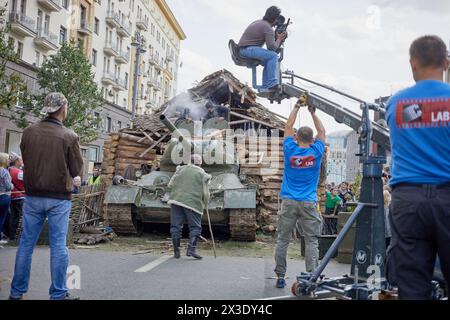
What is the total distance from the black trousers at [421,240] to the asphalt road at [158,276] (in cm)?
261

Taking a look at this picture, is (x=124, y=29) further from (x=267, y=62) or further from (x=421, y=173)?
(x=421, y=173)

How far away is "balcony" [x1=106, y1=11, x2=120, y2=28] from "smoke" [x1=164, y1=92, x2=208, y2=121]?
85.7 ft

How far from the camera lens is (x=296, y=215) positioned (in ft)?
19.0

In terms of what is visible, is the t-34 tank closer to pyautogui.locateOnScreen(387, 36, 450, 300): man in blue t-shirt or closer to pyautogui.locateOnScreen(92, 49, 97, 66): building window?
pyautogui.locateOnScreen(387, 36, 450, 300): man in blue t-shirt

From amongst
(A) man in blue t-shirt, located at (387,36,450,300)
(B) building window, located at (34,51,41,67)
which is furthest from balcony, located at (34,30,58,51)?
(A) man in blue t-shirt, located at (387,36,450,300)

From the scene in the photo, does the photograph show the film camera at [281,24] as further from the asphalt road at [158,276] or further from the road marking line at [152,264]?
the road marking line at [152,264]

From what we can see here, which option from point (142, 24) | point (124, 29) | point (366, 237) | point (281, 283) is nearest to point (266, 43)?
point (366, 237)

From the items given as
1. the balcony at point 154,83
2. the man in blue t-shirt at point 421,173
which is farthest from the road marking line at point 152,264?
the balcony at point 154,83

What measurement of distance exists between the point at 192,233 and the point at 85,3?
34.0 m

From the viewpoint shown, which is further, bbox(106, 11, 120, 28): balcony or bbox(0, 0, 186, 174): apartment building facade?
bbox(106, 11, 120, 28): balcony

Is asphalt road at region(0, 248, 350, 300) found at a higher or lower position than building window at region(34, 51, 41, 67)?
lower

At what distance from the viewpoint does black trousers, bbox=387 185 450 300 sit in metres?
2.83

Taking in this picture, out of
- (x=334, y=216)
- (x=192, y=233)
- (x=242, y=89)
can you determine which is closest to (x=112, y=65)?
(x=242, y=89)

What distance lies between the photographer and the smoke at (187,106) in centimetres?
1791
